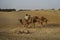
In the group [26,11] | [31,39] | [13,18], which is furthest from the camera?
[26,11]

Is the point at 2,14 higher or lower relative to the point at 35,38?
lower

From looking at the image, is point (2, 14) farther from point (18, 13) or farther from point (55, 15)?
point (55, 15)

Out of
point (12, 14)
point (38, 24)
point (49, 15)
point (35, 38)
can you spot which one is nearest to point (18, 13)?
point (12, 14)

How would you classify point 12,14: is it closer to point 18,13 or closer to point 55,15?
point 18,13

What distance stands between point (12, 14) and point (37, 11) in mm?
2547

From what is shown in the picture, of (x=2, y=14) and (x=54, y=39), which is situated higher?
(x=54, y=39)

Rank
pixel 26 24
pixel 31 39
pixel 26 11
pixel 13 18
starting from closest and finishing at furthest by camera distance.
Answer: pixel 31 39
pixel 26 24
pixel 13 18
pixel 26 11

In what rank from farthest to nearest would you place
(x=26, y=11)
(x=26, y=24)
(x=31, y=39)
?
1. (x=26, y=11)
2. (x=26, y=24)
3. (x=31, y=39)

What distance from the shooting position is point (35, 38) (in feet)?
41.9

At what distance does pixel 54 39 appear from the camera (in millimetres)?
12453

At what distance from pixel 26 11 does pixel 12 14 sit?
1494 mm

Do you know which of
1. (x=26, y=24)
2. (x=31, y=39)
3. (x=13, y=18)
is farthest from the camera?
(x=13, y=18)

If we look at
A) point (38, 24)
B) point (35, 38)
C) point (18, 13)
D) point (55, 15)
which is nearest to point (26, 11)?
point (18, 13)

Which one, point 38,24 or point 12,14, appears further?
point 12,14
